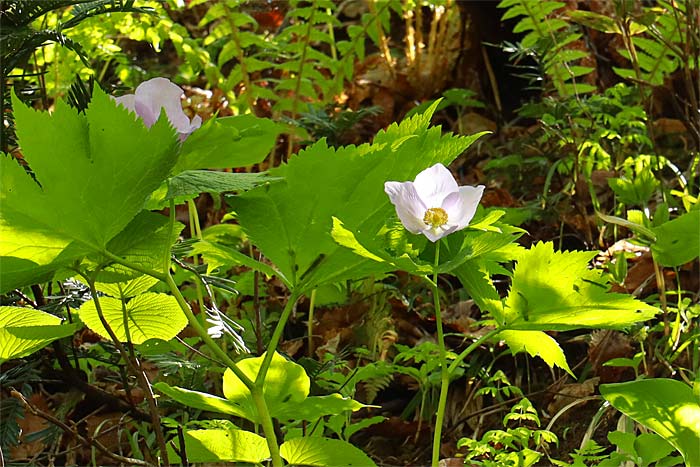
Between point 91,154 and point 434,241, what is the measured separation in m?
0.38

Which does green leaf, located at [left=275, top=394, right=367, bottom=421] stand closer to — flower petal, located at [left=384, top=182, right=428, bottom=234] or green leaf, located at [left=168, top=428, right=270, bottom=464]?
green leaf, located at [left=168, top=428, right=270, bottom=464]

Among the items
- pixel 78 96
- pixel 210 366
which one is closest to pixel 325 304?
pixel 210 366

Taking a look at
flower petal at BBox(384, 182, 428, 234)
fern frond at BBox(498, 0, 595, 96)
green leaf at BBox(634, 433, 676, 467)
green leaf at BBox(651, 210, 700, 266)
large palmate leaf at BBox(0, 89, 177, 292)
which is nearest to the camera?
large palmate leaf at BBox(0, 89, 177, 292)

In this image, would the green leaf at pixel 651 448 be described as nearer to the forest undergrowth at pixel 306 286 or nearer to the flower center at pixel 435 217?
the forest undergrowth at pixel 306 286

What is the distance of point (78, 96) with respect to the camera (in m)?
1.03

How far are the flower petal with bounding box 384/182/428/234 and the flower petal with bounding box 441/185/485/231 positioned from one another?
50mm

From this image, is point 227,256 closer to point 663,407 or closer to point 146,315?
point 146,315

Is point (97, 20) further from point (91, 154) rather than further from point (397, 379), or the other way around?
point (91, 154)

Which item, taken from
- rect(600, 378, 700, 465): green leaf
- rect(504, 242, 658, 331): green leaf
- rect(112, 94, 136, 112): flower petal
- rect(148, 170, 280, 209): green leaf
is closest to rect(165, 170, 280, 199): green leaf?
rect(148, 170, 280, 209): green leaf

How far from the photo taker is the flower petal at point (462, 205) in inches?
35.3

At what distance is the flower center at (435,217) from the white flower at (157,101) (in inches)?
11.3

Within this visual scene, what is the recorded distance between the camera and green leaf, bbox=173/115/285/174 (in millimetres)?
821

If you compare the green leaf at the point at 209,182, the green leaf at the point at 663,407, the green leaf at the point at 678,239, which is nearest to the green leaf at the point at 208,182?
the green leaf at the point at 209,182

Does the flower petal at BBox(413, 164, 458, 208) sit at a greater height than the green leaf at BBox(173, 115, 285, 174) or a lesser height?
lesser
